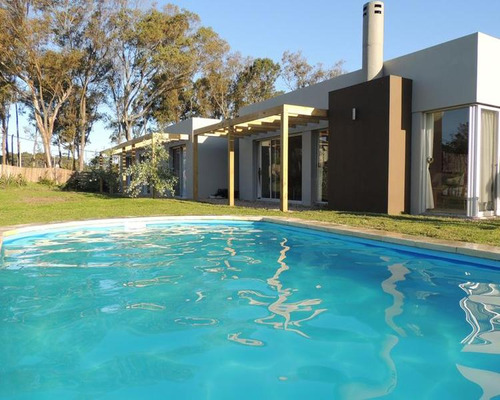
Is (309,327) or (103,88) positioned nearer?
(309,327)

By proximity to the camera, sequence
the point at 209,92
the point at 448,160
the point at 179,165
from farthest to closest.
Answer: the point at 209,92 < the point at 179,165 < the point at 448,160

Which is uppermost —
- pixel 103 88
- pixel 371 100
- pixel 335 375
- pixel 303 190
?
pixel 103 88

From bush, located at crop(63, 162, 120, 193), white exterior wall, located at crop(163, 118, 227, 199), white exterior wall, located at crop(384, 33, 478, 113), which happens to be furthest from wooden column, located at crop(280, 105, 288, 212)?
bush, located at crop(63, 162, 120, 193)

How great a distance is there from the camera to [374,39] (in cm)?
951

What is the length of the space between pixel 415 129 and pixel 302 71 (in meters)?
23.2

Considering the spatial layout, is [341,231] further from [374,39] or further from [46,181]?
[46,181]

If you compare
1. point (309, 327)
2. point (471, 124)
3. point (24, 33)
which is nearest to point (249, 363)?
point (309, 327)

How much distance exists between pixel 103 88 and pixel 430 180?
26336 millimetres

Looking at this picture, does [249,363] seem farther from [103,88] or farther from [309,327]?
[103,88]

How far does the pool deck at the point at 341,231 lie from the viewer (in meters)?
4.66

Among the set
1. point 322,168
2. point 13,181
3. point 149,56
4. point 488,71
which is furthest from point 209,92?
point 488,71

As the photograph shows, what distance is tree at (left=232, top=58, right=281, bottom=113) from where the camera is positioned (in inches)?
1169

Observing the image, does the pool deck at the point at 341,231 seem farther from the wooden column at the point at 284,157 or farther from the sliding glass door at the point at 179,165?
the sliding glass door at the point at 179,165

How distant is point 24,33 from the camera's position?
21578 millimetres
